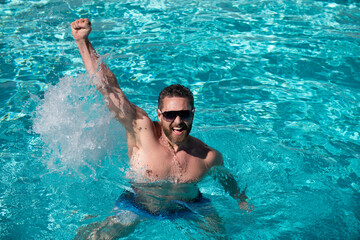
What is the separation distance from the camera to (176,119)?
121 inches

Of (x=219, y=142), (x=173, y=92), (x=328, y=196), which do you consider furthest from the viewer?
(x=219, y=142)

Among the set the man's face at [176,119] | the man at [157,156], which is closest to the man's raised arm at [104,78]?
the man at [157,156]

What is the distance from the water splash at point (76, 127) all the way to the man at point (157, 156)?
0.70 meters

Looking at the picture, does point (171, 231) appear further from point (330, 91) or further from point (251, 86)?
point (330, 91)

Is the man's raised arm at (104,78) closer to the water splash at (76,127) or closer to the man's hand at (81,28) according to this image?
the man's hand at (81,28)

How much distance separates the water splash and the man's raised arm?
27.2 inches

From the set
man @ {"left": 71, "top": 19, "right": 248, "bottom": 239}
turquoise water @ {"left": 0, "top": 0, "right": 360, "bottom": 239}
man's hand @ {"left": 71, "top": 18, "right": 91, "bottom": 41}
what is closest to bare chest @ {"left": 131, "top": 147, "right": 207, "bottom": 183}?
man @ {"left": 71, "top": 19, "right": 248, "bottom": 239}

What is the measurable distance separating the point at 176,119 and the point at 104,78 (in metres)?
0.66

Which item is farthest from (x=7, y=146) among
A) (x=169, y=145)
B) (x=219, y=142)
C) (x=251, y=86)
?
(x=251, y=86)

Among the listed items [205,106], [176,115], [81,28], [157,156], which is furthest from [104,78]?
[205,106]

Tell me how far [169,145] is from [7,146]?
2.11 meters

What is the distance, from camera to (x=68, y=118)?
12.8 feet

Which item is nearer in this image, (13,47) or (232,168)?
(232,168)

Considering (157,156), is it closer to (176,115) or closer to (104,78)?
(176,115)
